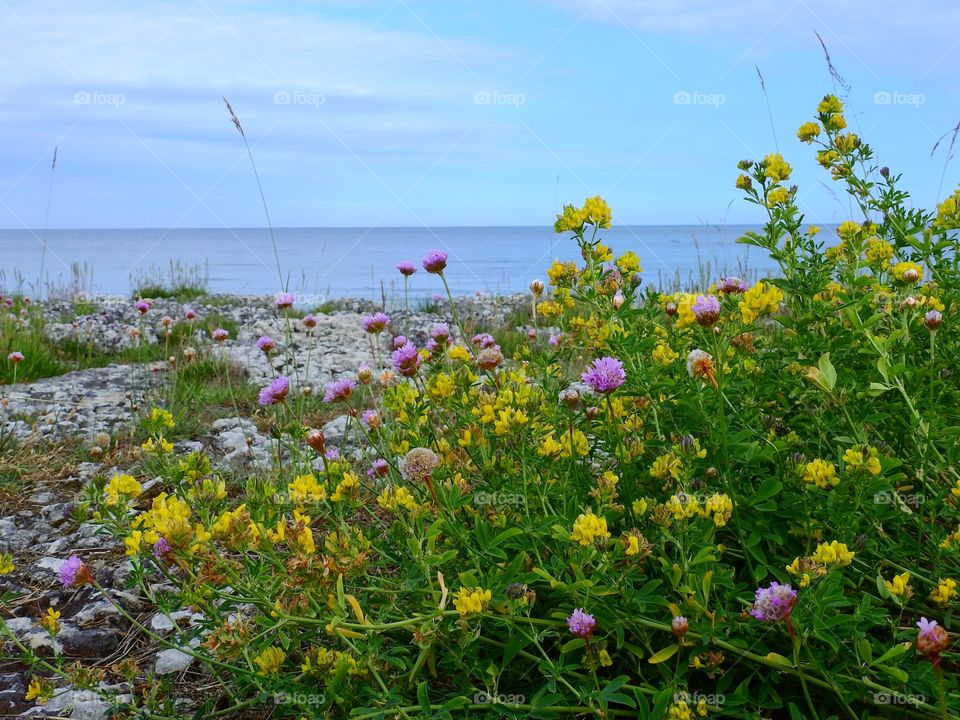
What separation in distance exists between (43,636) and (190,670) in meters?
0.69

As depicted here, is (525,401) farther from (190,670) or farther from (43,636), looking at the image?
(43,636)

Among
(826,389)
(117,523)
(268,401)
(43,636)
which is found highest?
(826,389)

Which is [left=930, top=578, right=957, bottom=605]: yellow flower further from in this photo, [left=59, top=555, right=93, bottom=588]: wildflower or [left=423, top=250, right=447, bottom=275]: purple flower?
[left=59, top=555, right=93, bottom=588]: wildflower

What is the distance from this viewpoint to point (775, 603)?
5.04 feet

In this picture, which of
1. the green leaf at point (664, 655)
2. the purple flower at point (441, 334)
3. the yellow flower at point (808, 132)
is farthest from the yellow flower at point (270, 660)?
the yellow flower at point (808, 132)

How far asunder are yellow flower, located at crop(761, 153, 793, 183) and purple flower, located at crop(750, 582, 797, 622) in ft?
4.66

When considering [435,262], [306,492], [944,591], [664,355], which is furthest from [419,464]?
[944,591]

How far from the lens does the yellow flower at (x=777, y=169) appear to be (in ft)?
8.17

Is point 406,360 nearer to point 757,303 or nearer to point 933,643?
point 757,303

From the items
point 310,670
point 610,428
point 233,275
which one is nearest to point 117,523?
point 310,670

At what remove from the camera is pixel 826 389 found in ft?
6.07

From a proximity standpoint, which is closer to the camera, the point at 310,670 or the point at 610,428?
the point at 310,670

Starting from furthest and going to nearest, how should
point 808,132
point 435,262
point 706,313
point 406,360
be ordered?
1. point 808,132
2. point 435,262
3. point 406,360
4. point 706,313

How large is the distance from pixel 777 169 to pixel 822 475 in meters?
1.12
